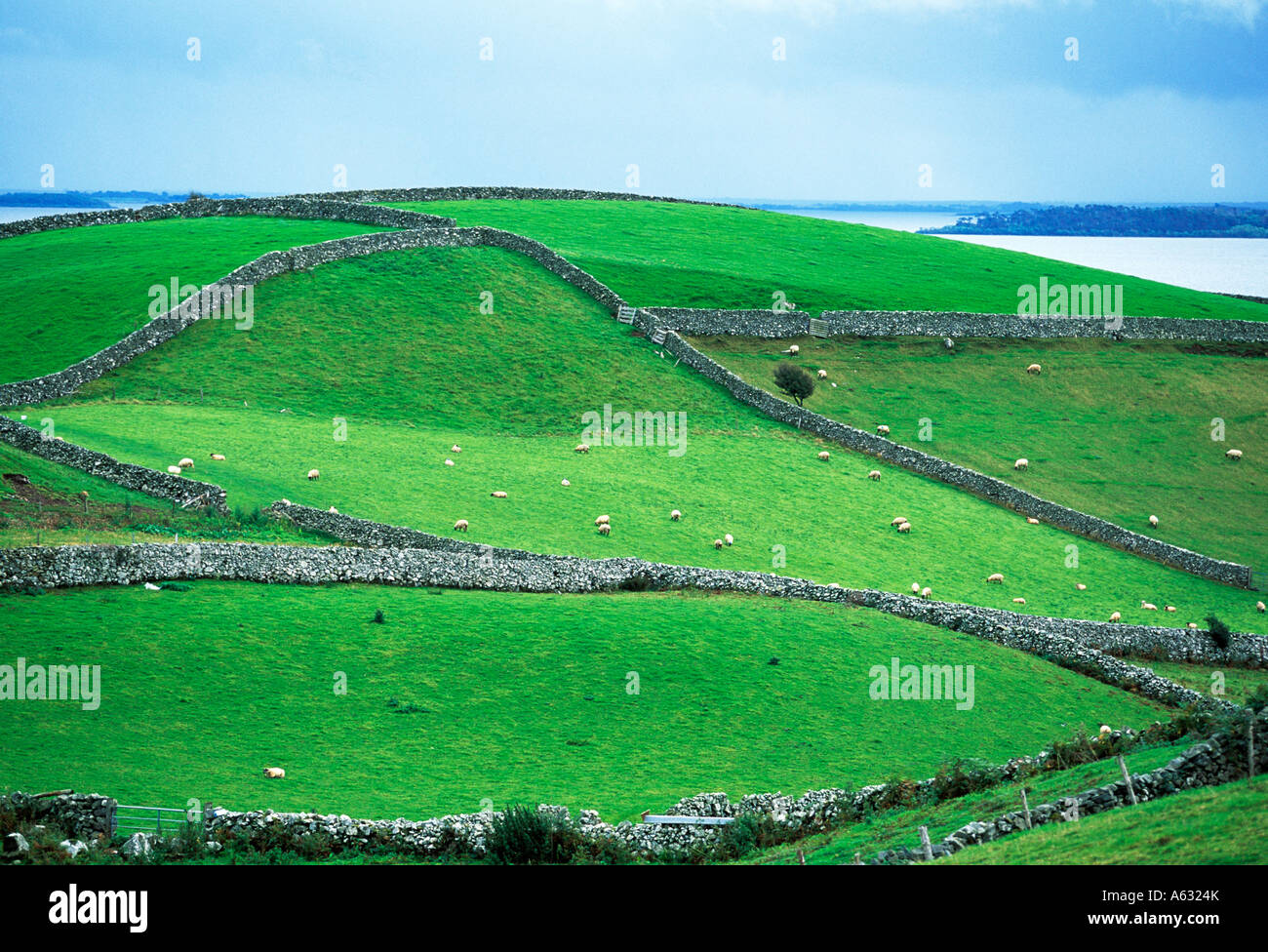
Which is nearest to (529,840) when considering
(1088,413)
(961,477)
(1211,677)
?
(1211,677)

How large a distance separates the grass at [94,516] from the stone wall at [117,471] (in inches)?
12.1

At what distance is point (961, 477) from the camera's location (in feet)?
163

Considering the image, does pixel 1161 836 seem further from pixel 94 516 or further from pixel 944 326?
pixel 944 326

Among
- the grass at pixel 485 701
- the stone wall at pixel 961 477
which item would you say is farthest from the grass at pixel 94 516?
the stone wall at pixel 961 477


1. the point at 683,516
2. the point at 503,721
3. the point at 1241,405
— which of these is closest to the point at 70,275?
the point at 683,516

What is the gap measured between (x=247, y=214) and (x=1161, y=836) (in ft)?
221

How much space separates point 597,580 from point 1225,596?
21641mm

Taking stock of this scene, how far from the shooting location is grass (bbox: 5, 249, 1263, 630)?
40.2m

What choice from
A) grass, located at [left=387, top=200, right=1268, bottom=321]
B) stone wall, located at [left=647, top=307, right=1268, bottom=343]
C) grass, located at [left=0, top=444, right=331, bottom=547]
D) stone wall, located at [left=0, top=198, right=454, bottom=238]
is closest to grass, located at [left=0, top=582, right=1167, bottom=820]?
grass, located at [left=0, top=444, right=331, bottom=547]

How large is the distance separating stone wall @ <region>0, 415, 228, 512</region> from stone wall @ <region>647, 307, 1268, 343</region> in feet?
90.1

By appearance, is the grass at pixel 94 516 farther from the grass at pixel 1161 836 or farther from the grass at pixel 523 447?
the grass at pixel 1161 836

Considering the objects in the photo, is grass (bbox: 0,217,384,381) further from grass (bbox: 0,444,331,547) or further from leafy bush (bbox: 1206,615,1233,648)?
leafy bush (bbox: 1206,615,1233,648)

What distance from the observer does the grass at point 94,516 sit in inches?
1282
